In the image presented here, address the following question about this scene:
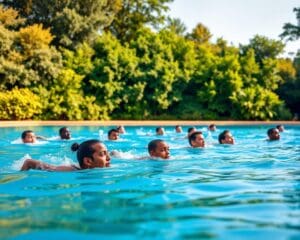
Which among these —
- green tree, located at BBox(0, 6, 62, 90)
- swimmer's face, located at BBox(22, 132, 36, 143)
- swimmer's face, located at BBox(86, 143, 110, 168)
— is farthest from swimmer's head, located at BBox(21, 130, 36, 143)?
green tree, located at BBox(0, 6, 62, 90)

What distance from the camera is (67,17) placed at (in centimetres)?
3091

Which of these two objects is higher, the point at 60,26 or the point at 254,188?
the point at 60,26

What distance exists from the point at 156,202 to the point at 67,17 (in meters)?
27.4

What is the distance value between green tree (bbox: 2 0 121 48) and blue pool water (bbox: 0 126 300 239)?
23.5 meters

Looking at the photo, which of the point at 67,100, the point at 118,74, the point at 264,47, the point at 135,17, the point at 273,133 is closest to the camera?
the point at 273,133

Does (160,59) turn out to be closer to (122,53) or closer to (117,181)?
(122,53)

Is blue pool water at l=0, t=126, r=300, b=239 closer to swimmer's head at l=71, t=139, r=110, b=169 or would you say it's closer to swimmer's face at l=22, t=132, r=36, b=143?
swimmer's head at l=71, t=139, r=110, b=169

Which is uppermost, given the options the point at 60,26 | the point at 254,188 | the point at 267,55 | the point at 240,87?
the point at 60,26

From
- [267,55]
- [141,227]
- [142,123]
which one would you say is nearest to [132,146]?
[141,227]

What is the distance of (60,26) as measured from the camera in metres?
31.3

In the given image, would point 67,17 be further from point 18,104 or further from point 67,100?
point 18,104

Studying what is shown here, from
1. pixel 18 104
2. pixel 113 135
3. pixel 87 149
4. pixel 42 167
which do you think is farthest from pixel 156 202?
pixel 18 104

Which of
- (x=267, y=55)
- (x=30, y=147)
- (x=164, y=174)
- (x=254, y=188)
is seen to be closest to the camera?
(x=254, y=188)

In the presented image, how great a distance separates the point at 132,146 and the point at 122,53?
18.4 m
